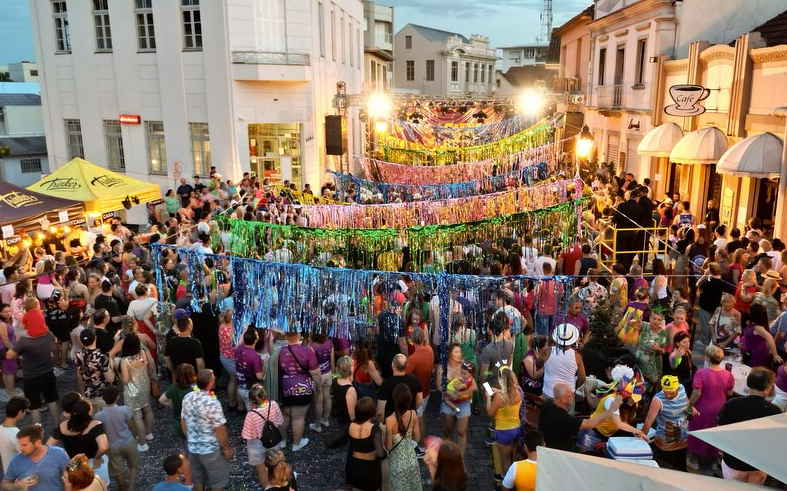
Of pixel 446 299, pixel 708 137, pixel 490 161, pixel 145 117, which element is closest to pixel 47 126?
pixel 145 117

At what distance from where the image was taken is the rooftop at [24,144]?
113ft

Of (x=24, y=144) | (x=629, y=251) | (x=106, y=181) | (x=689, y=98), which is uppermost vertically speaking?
(x=689, y=98)

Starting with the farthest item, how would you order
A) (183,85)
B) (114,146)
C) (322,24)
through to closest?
(322,24) → (114,146) → (183,85)

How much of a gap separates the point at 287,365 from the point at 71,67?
766 inches

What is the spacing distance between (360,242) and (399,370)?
427cm

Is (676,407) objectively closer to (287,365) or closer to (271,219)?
(287,365)

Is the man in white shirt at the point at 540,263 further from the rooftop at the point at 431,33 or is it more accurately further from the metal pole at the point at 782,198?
the rooftop at the point at 431,33

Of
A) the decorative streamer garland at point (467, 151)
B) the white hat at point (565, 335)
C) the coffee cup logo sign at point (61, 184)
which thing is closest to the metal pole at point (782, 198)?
the white hat at point (565, 335)

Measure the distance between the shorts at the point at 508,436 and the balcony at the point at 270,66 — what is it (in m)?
16.4

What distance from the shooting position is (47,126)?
22391mm

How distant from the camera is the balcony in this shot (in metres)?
19.6

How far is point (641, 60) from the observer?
2089 cm

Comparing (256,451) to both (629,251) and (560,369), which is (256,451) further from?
(629,251)

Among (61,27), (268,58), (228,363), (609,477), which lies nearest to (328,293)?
(228,363)
